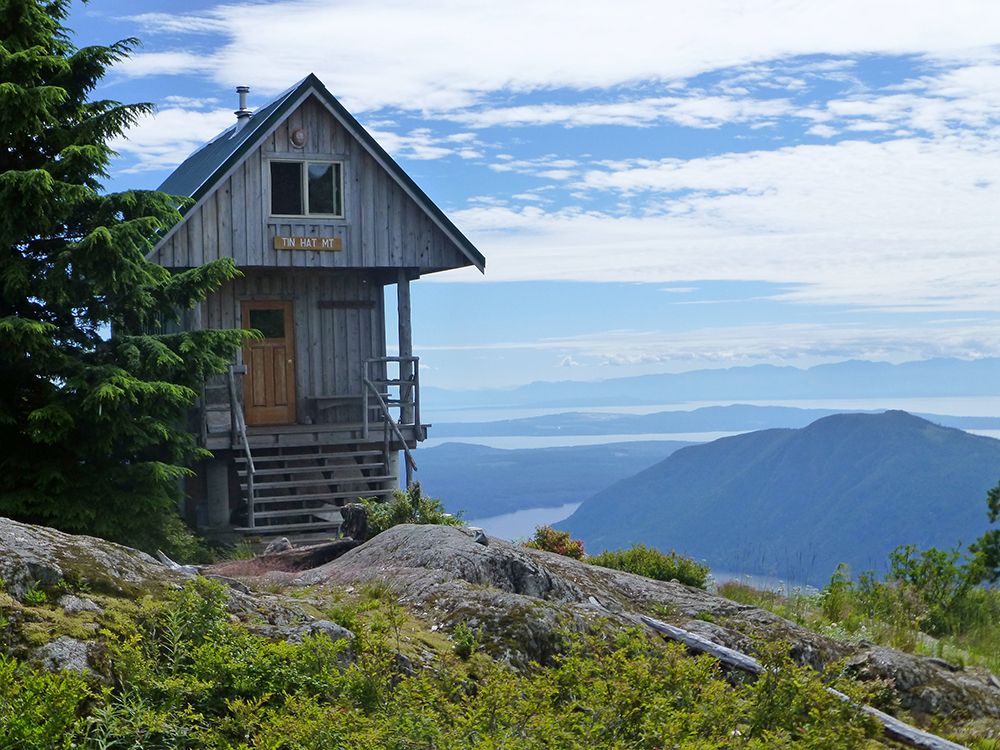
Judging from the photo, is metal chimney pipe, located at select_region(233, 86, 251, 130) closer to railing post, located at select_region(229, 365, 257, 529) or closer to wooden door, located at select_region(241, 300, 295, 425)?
wooden door, located at select_region(241, 300, 295, 425)

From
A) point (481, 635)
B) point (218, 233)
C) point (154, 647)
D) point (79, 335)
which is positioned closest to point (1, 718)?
point (154, 647)

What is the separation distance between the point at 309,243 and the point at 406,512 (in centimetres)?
883

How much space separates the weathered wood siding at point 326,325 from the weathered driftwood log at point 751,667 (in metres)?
16.0

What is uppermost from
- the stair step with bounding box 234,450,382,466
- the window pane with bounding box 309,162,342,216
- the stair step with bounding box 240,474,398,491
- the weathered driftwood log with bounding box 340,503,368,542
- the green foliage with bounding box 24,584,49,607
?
the window pane with bounding box 309,162,342,216

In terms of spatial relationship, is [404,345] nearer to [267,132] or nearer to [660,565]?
[267,132]

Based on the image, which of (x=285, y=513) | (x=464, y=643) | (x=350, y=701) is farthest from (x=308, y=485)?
(x=350, y=701)

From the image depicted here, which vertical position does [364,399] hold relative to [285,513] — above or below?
above

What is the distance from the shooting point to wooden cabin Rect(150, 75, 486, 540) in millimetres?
22609

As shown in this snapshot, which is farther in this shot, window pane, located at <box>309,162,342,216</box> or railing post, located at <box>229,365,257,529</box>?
window pane, located at <box>309,162,342,216</box>

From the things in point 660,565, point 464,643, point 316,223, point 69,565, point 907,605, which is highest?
point 316,223

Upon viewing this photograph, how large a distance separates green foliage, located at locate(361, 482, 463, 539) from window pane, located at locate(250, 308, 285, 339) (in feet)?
27.7

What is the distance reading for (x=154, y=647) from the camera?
637cm

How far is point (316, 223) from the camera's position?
23500 mm

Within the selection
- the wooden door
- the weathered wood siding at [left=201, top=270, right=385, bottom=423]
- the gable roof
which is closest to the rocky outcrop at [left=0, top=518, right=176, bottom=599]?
the gable roof
